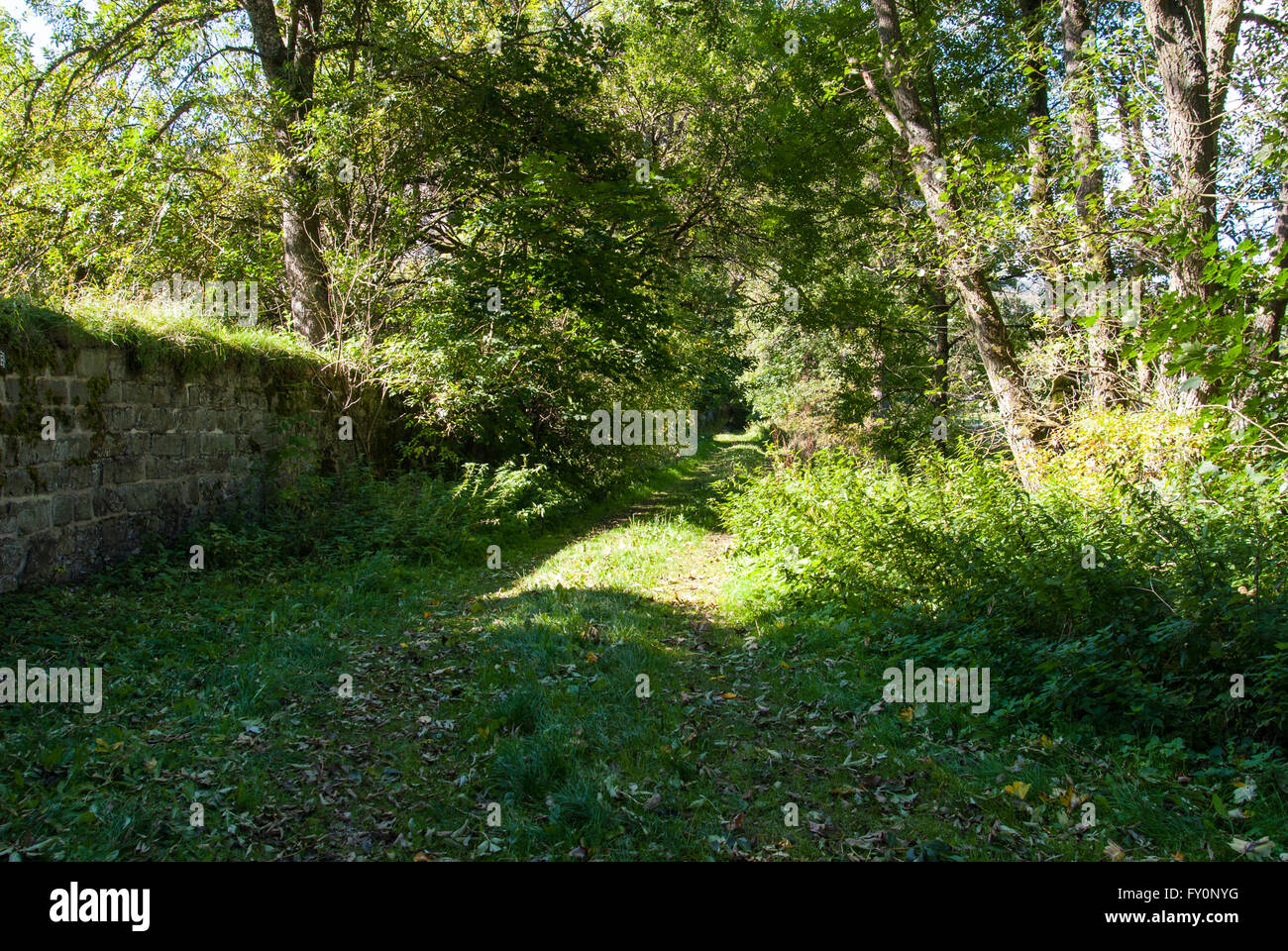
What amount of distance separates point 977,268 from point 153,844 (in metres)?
10.0

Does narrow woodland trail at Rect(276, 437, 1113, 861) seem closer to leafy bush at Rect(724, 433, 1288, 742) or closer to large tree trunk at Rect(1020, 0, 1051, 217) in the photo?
leafy bush at Rect(724, 433, 1288, 742)

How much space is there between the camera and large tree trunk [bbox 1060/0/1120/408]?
8.29 meters

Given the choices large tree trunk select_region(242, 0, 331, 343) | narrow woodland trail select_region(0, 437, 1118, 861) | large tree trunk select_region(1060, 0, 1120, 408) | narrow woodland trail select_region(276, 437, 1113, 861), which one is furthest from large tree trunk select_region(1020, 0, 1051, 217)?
large tree trunk select_region(242, 0, 331, 343)

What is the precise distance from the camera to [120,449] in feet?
25.0

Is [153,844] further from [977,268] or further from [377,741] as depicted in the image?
[977,268]

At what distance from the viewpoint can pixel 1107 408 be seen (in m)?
8.93

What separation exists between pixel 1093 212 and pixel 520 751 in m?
8.17

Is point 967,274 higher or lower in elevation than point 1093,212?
lower

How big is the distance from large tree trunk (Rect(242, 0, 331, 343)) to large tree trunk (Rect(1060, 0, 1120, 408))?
10335mm

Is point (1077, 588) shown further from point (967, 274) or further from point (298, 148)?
point (298, 148)

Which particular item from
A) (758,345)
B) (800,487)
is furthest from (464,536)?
(758,345)

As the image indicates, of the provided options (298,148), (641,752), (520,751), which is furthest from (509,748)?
(298,148)

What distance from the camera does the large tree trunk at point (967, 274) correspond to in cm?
953

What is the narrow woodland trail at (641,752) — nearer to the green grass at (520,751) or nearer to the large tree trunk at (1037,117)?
the green grass at (520,751)
